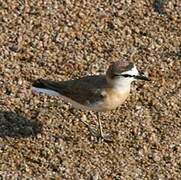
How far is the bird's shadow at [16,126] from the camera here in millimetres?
6770

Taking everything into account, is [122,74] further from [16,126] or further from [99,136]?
[16,126]

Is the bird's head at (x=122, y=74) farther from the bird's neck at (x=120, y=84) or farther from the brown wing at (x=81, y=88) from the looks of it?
the brown wing at (x=81, y=88)

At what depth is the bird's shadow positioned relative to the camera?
267 inches

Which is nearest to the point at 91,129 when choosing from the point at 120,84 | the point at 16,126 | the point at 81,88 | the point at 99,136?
the point at 99,136

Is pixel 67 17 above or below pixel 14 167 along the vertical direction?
above

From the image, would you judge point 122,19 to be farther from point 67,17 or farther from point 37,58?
point 37,58

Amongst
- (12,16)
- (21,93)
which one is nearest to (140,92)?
(21,93)

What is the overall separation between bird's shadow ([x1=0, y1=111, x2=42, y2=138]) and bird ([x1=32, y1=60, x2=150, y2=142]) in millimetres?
371

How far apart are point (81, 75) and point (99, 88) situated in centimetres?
87

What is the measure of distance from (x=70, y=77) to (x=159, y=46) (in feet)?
3.69

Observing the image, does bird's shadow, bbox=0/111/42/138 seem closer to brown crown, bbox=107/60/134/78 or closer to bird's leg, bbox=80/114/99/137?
bird's leg, bbox=80/114/99/137

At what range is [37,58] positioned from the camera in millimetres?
7535

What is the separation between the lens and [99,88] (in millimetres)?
6590

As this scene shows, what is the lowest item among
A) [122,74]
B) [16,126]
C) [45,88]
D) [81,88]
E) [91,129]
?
[16,126]
